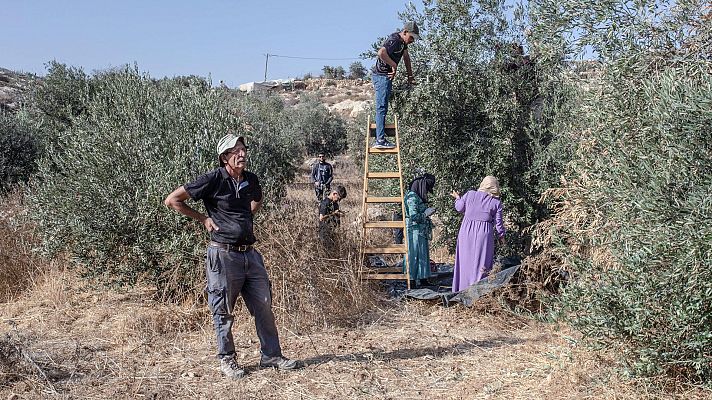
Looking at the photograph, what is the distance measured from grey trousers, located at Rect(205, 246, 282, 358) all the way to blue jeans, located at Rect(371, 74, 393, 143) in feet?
11.1

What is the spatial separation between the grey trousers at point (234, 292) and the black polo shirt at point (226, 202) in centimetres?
14

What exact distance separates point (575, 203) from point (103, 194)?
5.15m

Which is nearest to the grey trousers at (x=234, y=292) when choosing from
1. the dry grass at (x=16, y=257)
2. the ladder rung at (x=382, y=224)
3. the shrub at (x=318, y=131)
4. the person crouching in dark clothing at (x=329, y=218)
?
the person crouching in dark clothing at (x=329, y=218)

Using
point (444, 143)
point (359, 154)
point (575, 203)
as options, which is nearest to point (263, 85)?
point (359, 154)

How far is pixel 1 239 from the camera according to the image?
8266 millimetres

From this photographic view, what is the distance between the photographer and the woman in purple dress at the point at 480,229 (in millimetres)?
7203

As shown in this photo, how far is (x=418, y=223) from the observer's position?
7.96 metres

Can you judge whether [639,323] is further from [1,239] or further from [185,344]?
[1,239]

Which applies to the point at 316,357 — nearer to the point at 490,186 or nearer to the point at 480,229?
the point at 480,229

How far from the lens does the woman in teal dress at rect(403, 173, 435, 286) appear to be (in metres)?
7.86

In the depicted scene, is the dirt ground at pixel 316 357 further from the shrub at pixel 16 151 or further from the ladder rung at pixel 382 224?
the shrub at pixel 16 151

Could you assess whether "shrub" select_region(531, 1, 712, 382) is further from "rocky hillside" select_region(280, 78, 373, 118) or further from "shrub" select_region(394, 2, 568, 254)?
"rocky hillside" select_region(280, 78, 373, 118)

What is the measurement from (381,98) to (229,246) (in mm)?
3742

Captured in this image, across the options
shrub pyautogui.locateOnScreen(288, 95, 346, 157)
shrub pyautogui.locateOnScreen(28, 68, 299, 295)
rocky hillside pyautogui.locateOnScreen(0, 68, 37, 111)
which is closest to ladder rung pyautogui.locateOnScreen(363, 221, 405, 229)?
shrub pyautogui.locateOnScreen(28, 68, 299, 295)
